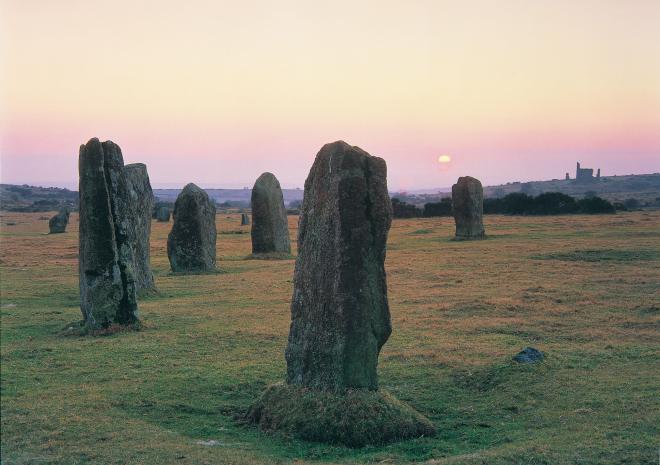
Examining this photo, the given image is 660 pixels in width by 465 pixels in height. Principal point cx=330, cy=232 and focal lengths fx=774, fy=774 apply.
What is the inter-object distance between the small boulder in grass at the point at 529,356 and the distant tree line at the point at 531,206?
2186 inches

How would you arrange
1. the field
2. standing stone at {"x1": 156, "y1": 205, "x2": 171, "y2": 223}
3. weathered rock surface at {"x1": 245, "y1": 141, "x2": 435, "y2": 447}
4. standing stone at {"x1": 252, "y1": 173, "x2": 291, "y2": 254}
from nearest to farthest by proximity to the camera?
the field, weathered rock surface at {"x1": 245, "y1": 141, "x2": 435, "y2": 447}, standing stone at {"x1": 252, "y1": 173, "x2": 291, "y2": 254}, standing stone at {"x1": 156, "y1": 205, "x2": 171, "y2": 223}

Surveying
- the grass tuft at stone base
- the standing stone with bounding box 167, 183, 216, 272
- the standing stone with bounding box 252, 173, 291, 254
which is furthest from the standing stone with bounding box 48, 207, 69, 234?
the grass tuft at stone base

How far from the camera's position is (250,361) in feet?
46.0

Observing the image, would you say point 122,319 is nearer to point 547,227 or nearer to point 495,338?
point 495,338

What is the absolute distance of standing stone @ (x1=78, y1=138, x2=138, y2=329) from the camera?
53.5 ft

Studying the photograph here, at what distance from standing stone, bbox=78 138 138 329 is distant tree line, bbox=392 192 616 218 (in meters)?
55.2

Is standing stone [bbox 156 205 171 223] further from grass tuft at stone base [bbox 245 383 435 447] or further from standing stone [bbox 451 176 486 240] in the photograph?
grass tuft at stone base [bbox 245 383 435 447]

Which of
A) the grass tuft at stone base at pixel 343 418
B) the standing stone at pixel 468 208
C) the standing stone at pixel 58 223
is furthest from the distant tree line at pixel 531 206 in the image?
the grass tuft at stone base at pixel 343 418

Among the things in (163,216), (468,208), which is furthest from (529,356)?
(163,216)

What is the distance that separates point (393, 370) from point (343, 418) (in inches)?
140

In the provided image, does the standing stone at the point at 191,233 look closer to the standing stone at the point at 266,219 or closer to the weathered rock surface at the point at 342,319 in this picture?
the standing stone at the point at 266,219

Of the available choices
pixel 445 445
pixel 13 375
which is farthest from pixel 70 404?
pixel 445 445

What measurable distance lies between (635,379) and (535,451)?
4322mm

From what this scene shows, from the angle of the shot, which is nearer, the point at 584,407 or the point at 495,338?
the point at 584,407
